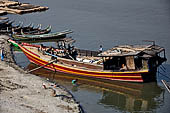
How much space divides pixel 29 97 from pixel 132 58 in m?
9.90

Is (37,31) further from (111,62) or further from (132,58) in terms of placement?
(132,58)

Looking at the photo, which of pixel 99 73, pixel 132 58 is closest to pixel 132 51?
pixel 132 58

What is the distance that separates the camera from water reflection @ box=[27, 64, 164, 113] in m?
28.3

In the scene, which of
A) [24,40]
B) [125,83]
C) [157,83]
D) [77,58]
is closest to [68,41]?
[77,58]

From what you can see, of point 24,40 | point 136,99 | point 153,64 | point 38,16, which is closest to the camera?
point 136,99

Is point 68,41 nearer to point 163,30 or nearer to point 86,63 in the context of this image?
point 86,63

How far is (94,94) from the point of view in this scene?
30234mm

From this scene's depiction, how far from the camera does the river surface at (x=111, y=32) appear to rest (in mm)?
28844

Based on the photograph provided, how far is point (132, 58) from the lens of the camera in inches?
1225

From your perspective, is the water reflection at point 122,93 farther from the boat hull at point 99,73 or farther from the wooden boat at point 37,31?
the wooden boat at point 37,31

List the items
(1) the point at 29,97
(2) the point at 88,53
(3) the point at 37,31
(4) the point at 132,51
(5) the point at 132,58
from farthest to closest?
(3) the point at 37,31 < (2) the point at 88,53 < (4) the point at 132,51 < (5) the point at 132,58 < (1) the point at 29,97

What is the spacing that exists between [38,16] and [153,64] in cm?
3419

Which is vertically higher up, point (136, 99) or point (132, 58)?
point (132, 58)

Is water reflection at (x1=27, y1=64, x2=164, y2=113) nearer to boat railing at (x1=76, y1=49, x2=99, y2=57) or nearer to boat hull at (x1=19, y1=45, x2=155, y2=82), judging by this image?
boat hull at (x1=19, y1=45, x2=155, y2=82)
